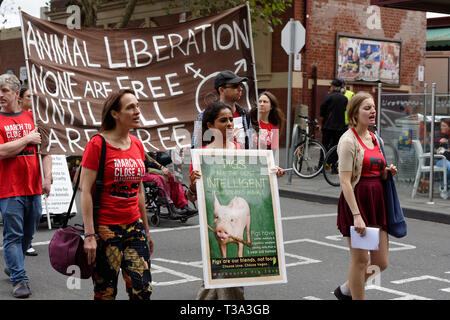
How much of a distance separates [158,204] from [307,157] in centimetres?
580

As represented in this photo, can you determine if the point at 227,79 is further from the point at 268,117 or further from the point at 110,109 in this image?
the point at 268,117

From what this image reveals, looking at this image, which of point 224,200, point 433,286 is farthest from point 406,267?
point 224,200

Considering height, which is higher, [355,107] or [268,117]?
[355,107]

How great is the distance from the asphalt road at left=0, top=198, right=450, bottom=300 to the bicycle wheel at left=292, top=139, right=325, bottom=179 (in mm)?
4429

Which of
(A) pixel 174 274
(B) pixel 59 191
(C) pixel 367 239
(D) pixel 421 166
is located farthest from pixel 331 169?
(C) pixel 367 239

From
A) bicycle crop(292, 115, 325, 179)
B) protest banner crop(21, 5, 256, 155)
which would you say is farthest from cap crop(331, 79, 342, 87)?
protest banner crop(21, 5, 256, 155)

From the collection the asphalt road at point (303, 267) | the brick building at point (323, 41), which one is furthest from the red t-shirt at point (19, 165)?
the brick building at point (323, 41)

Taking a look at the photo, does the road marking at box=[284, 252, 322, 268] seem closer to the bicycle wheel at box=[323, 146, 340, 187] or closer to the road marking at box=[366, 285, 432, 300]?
the road marking at box=[366, 285, 432, 300]

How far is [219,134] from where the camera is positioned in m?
5.00

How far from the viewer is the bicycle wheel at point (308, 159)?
48.2 ft

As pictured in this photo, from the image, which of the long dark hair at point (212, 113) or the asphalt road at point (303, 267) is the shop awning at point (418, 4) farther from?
the long dark hair at point (212, 113)

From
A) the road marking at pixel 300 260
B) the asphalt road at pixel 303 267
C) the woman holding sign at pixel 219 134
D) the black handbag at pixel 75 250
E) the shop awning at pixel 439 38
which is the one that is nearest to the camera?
the black handbag at pixel 75 250

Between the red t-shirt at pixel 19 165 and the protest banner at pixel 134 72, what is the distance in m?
0.18
